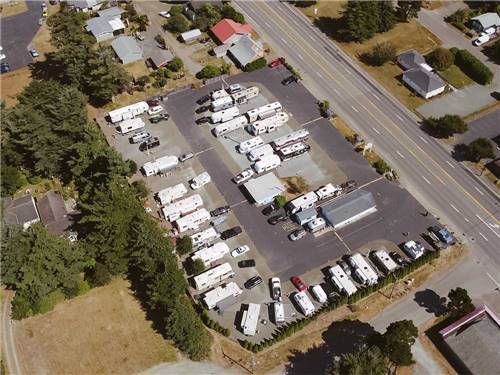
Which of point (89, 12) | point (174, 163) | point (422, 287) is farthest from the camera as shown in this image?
point (89, 12)

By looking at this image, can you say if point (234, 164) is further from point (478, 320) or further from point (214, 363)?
point (478, 320)

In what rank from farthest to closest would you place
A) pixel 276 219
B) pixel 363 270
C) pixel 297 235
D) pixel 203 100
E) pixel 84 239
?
pixel 203 100, pixel 276 219, pixel 297 235, pixel 84 239, pixel 363 270

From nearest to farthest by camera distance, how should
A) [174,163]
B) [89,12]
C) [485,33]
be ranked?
[174,163] → [485,33] → [89,12]

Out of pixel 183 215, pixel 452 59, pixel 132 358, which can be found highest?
pixel 452 59

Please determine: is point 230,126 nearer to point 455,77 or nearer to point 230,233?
point 230,233

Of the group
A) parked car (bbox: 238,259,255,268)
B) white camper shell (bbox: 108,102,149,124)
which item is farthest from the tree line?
parked car (bbox: 238,259,255,268)

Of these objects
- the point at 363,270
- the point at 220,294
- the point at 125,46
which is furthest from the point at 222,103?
the point at 363,270

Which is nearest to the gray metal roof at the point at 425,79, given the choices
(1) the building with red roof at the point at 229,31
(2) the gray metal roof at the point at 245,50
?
(2) the gray metal roof at the point at 245,50

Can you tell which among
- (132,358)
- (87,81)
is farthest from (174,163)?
(132,358)
